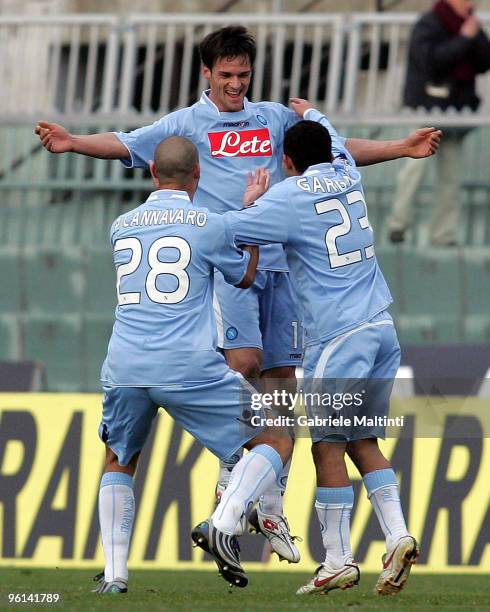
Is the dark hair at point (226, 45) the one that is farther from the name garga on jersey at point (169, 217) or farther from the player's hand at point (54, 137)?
the name garga on jersey at point (169, 217)

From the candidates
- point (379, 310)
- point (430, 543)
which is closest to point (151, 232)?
point (379, 310)

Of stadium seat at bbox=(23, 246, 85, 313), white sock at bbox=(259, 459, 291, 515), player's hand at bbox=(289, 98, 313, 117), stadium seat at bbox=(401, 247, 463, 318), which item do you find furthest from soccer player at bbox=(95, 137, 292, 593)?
stadium seat at bbox=(23, 246, 85, 313)

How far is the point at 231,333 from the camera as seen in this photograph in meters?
9.49

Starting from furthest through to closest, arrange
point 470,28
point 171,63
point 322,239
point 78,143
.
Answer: point 171,63
point 470,28
point 78,143
point 322,239

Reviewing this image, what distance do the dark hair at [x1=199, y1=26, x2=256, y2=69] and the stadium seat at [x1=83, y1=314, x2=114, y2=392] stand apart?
604 centimetres

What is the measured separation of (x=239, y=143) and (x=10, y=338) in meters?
6.40

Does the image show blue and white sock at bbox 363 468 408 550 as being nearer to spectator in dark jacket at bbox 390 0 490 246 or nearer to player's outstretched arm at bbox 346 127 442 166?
player's outstretched arm at bbox 346 127 442 166

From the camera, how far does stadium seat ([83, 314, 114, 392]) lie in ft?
49.6

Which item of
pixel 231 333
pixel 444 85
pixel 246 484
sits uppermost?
pixel 444 85

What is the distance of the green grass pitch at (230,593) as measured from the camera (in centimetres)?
803

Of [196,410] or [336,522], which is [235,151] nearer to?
[196,410]

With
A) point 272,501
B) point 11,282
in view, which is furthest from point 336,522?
point 11,282

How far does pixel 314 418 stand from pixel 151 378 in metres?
0.97

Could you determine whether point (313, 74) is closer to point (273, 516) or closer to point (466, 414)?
point (466, 414)
